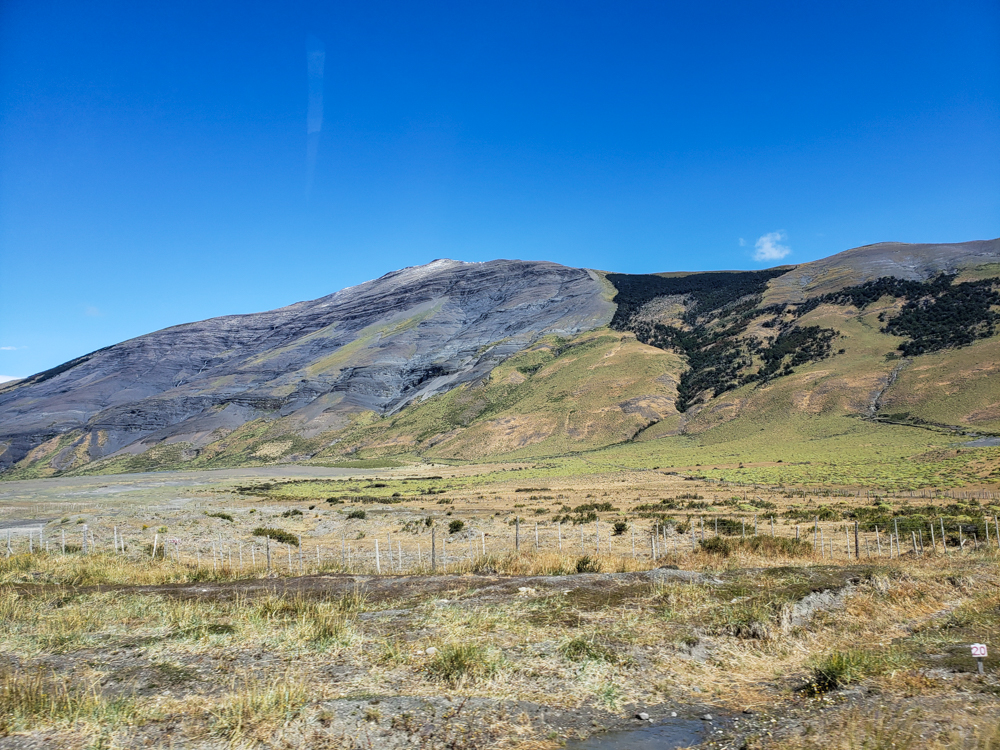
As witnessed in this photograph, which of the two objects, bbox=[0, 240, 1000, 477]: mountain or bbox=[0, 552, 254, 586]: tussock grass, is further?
bbox=[0, 240, 1000, 477]: mountain

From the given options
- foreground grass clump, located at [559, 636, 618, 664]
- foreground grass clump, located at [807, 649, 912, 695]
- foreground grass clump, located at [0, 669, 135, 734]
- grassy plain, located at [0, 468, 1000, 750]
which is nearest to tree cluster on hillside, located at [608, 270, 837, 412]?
grassy plain, located at [0, 468, 1000, 750]

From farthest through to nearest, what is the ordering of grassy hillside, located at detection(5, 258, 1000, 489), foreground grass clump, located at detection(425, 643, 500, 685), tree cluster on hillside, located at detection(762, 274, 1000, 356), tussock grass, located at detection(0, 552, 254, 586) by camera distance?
1. tree cluster on hillside, located at detection(762, 274, 1000, 356)
2. grassy hillside, located at detection(5, 258, 1000, 489)
3. tussock grass, located at detection(0, 552, 254, 586)
4. foreground grass clump, located at detection(425, 643, 500, 685)

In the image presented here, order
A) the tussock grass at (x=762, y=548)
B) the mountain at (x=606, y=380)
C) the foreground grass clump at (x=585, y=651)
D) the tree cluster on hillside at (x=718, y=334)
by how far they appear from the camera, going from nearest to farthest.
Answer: the foreground grass clump at (x=585, y=651)
the tussock grass at (x=762, y=548)
the mountain at (x=606, y=380)
the tree cluster on hillside at (x=718, y=334)

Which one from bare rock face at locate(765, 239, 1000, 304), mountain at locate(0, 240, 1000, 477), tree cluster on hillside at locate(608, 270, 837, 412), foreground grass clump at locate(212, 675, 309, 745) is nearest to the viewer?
foreground grass clump at locate(212, 675, 309, 745)

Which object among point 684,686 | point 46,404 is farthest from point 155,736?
point 46,404

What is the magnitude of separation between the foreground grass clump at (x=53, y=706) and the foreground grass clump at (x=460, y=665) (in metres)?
3.60

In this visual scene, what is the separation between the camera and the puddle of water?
630cm

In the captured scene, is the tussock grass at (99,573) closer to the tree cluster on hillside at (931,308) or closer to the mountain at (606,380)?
the mountain at (606,380)

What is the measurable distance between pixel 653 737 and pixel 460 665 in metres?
2.66

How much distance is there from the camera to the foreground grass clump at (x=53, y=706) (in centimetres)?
622

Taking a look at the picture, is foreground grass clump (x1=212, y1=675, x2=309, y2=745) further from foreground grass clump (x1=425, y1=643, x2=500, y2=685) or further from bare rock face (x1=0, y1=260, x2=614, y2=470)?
bare rock face (x1=0, y1=260, x2=614, y2=470)

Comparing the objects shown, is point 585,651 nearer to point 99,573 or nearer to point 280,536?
point 99,573

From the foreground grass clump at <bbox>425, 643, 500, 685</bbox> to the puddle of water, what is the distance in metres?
1.75

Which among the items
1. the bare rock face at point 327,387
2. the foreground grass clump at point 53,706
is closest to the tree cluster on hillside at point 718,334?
the bare rock face at point 327,387
